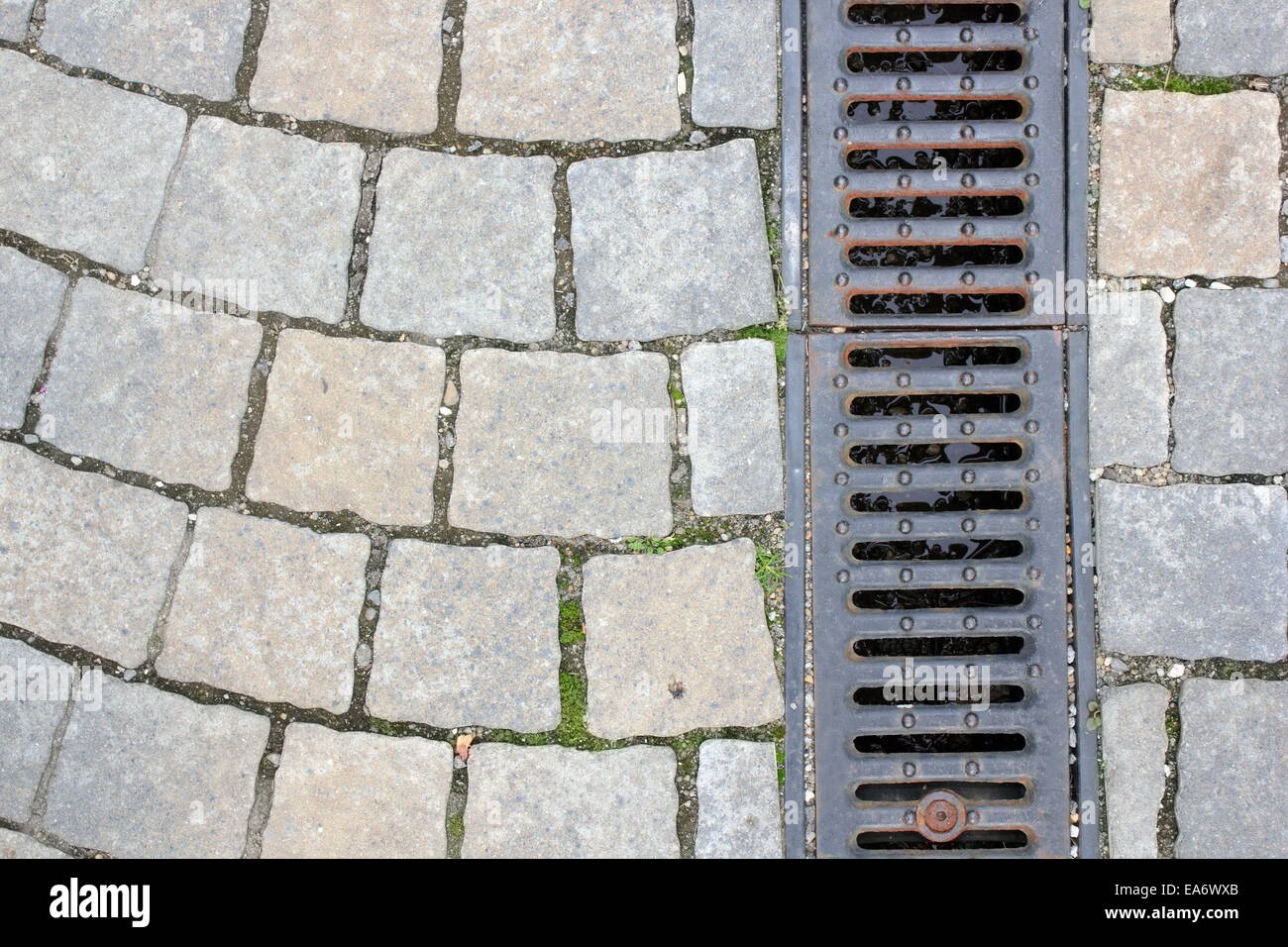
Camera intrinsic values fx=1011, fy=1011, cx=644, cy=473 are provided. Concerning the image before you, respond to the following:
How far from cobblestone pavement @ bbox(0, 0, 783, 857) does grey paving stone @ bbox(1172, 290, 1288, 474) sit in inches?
46.2

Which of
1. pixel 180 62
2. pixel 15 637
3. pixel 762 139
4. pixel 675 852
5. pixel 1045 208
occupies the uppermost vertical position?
pixel 180 62

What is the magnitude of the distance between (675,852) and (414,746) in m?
0.81

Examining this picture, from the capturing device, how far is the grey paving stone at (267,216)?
2.93m

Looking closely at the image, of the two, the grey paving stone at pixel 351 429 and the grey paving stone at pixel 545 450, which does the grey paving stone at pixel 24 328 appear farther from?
the grey paving stone at pixel 545 450

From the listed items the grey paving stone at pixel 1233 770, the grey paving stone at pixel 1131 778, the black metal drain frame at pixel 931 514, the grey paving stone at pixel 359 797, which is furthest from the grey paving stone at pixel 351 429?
the grey paving stone at pixel 1233 770

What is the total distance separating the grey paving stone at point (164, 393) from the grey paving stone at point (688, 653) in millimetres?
1245

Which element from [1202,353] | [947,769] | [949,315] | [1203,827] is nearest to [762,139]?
[949,315]

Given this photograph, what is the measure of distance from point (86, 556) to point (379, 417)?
37.0 inches

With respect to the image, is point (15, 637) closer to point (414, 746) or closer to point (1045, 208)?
point (414, 746)

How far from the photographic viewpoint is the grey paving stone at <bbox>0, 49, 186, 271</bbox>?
2.93m

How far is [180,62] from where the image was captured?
9.63 feet

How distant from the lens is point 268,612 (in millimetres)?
2920

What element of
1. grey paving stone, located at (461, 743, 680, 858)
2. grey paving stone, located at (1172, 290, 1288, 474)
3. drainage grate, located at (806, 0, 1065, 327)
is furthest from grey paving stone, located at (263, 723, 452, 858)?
grey paving stone, located at (1172, 290, 1288, 474)

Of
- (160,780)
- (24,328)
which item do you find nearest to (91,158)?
(24,328)
